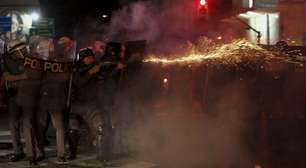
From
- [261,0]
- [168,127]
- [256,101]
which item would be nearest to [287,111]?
[256,101]

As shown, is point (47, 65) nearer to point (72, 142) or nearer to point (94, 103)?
point (94, 103)

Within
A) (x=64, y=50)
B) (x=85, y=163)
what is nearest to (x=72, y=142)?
(x=85, y=163)

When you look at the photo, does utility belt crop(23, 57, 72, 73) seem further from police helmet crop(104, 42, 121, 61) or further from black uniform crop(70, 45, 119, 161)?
police helmet crop(104, 42, 121, 61)

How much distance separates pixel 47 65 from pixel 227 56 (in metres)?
3.80

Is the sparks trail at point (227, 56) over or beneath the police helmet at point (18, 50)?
beneath

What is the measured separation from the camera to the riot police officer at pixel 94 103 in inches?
305

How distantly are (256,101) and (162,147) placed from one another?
2.01 m

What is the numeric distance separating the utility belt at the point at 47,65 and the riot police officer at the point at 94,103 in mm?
288

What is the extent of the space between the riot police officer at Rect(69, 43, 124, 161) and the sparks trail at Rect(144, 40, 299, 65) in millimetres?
1665

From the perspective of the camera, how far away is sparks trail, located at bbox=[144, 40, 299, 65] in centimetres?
893

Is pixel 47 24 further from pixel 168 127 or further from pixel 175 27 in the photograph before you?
pixel 168 127

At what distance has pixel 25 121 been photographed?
763 centimetres

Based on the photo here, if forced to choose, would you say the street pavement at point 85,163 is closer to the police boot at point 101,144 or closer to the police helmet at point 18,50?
the police boot at point 101,144

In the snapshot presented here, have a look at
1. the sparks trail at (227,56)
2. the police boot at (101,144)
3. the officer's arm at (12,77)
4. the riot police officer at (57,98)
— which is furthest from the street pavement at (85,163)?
the sparks trail at (227,56)
